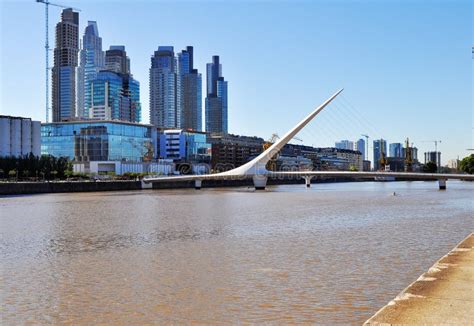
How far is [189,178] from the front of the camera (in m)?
69.6

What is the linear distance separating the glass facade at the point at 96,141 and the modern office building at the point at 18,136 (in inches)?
565

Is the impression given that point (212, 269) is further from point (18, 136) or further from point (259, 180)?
point (18, 136)

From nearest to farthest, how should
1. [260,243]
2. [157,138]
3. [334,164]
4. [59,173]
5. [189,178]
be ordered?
1. [260,243]
2. [189,178]
3. [59,173]
4. [157,138]
5. [334,164]

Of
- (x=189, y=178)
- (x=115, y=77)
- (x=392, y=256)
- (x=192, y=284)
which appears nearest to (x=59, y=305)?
(x=192, y=284)

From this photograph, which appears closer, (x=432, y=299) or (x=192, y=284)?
(x=432, y=299)

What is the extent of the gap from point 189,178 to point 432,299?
63492 millimetres

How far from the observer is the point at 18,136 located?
287 feet

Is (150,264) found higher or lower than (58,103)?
lower

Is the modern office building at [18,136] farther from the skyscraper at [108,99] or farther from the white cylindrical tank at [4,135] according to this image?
the skyscraper at [108,99]

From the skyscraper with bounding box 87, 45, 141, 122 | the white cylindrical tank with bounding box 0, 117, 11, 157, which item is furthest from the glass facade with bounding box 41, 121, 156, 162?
the skyscraper with bounding box 87, 45, 141, 122

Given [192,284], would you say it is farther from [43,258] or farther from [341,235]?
[341,235]

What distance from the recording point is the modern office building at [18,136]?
278ft

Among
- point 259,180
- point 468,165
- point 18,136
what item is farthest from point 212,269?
point 468,165

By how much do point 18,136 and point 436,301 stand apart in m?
88.3
